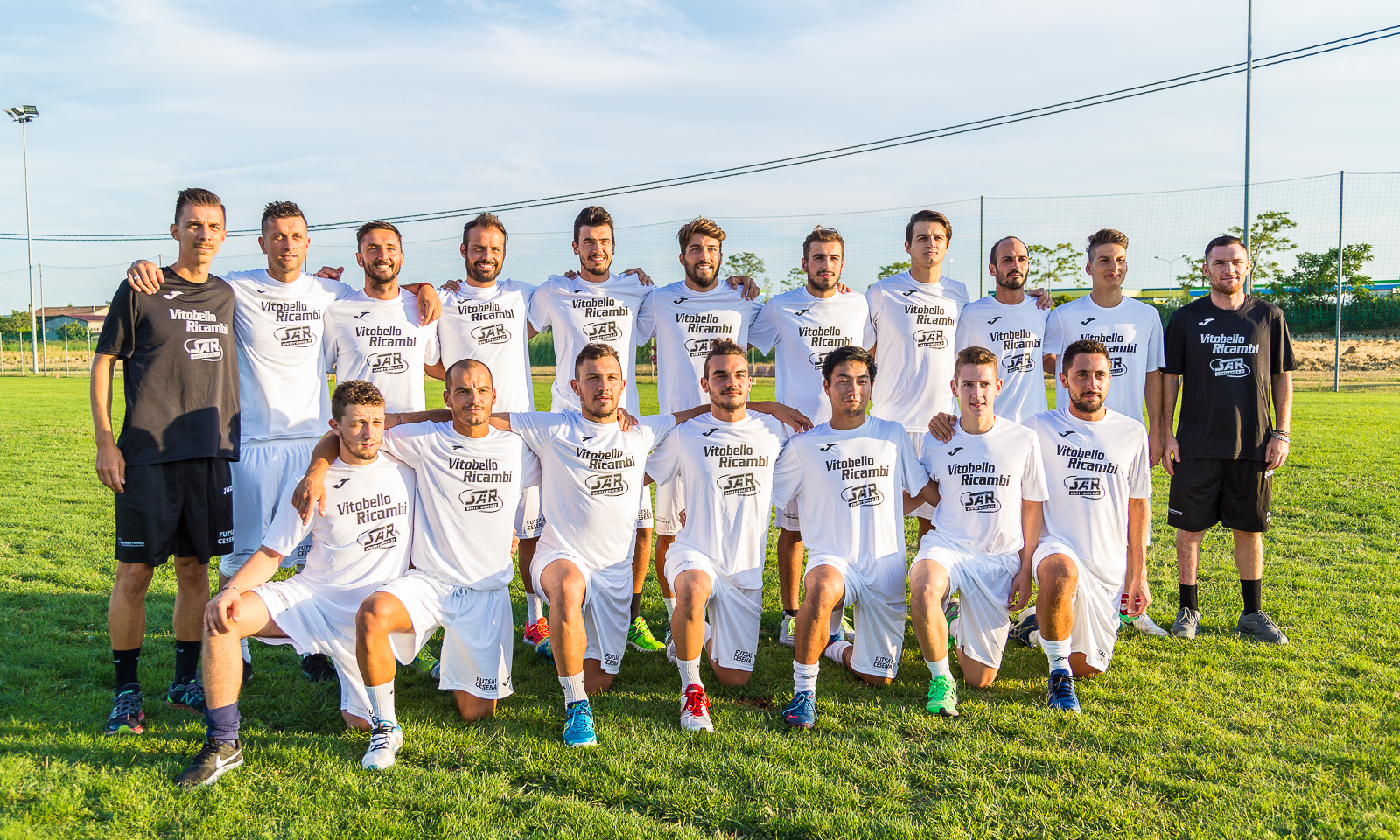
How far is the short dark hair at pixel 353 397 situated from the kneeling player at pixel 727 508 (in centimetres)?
151

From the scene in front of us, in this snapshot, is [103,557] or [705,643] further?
[103,557]

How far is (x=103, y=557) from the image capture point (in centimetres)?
734

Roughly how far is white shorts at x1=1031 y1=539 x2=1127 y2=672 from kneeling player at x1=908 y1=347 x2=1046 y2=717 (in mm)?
104

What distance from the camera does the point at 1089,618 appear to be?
466 centimetres

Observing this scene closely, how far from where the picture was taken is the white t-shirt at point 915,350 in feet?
18.7

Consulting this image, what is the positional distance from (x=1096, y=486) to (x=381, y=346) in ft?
13.8

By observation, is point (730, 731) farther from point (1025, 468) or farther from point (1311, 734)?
point (1311, 734)

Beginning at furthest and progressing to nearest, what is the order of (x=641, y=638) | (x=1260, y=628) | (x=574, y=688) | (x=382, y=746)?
1. (x=641, y=638)
2. (x=1260, y=628)
3. (x=574, y=688)
4. (x=382, y=746)

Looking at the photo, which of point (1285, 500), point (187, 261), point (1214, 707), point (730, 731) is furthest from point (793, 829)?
point (1285, 500)

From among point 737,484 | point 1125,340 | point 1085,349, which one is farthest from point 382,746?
point 1125,340

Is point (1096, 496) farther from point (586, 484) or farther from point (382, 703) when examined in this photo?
point (382, 703)

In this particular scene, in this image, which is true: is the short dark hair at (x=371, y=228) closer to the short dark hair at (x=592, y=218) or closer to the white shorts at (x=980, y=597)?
the short dark hair at (x=592, y=218)

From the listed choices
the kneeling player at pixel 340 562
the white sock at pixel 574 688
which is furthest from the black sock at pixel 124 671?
the white sock at pixel 574 688

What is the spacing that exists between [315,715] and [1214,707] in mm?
4497
